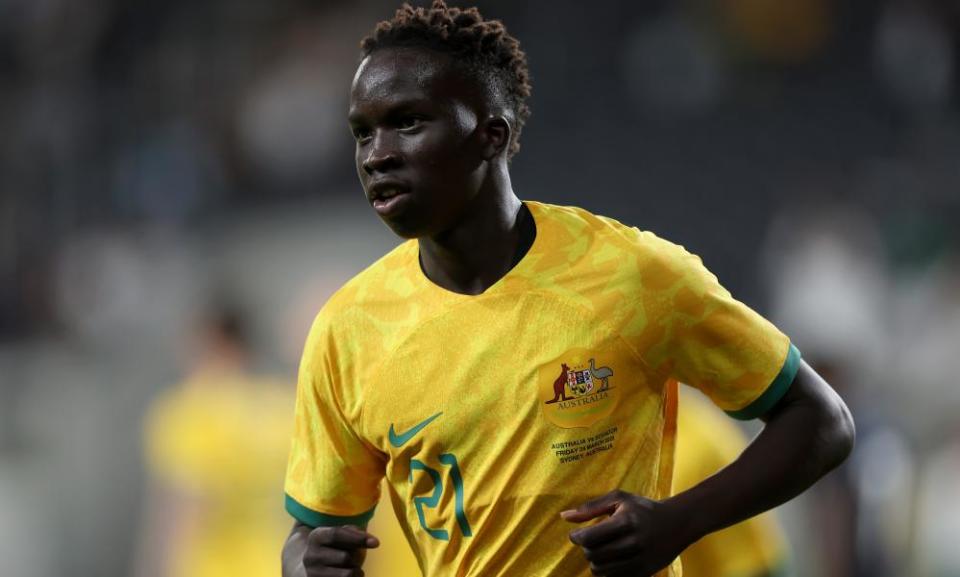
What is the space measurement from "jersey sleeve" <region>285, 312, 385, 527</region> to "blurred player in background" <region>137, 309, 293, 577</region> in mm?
5122

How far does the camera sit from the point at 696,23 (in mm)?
10977

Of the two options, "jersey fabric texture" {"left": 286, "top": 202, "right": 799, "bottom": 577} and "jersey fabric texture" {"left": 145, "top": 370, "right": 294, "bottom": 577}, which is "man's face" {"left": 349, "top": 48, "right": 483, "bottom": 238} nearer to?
"jersey fabric texture" {"left": 286, "top": 202, "right": 799, "bottom": 577}

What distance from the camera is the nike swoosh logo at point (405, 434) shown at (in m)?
3.15

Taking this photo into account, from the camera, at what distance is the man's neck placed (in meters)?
3.21

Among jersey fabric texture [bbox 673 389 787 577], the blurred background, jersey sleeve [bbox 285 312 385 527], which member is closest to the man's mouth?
jersey sleeve [bbox 285 312 385 527]

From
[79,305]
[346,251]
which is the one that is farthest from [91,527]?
[346,251]

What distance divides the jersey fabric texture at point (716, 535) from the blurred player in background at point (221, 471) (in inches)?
169

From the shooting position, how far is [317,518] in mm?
3326

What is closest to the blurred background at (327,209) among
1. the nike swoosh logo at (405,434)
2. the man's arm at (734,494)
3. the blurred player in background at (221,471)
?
the blurred player in background at (221,471)

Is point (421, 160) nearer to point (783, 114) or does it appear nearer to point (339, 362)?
point (339, 362)

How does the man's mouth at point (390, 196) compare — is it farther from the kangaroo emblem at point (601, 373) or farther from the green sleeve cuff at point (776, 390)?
the green sleeve cuff at point (776, 390)

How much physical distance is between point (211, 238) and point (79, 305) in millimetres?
1233

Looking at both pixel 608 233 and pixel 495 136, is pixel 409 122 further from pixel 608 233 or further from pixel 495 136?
pixel 608 233

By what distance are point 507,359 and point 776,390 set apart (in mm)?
563
